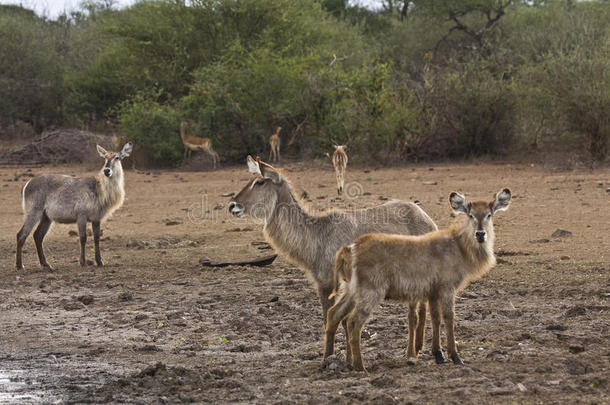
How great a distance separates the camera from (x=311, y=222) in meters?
7.32

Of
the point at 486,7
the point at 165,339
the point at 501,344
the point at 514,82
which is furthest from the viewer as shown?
the point at 486,7

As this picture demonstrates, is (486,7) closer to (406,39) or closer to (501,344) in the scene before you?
(406,39)

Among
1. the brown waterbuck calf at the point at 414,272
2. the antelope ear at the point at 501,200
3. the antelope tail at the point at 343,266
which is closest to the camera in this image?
the brown waterbuck calf at the point at 414,272

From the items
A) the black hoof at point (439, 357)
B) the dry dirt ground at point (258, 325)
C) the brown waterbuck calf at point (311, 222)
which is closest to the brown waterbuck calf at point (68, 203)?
the dry dirt ground at point (258, 325)

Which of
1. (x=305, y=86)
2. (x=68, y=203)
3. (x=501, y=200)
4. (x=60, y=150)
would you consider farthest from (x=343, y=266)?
(x=60, y=150)

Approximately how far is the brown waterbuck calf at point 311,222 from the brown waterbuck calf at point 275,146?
16.5m

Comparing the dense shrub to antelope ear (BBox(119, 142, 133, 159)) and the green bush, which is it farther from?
antelope ear (BBox(119, 142, 133, 159))

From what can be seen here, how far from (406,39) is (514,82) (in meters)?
14.9

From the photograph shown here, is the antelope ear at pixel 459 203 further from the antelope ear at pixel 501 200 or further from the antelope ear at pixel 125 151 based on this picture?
the antelope ear at pixel 125 151

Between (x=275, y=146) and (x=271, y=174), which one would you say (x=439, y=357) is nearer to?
(x=271, y=174)

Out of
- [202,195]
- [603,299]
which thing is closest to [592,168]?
[202,195]

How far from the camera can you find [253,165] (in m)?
7.70

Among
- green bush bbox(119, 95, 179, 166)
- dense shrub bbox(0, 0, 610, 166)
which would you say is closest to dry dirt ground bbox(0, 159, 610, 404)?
dense shrub bbox(0, 0, 610, 166)

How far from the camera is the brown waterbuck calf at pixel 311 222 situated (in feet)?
23.4
